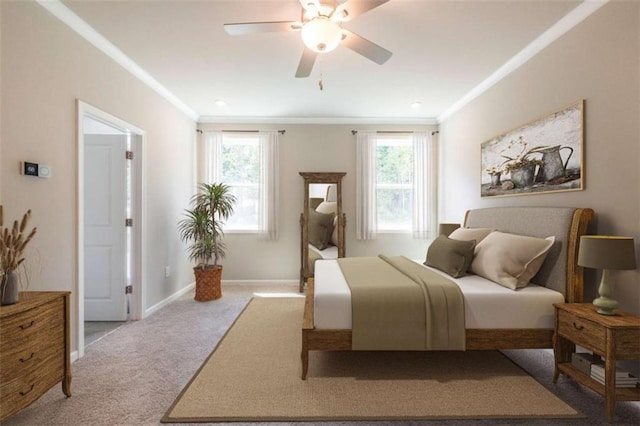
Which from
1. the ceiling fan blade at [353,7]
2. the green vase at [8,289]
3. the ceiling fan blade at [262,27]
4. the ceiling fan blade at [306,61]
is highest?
the ceiling fan blade at [353,7]

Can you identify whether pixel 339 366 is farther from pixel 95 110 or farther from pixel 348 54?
pixel 95 110

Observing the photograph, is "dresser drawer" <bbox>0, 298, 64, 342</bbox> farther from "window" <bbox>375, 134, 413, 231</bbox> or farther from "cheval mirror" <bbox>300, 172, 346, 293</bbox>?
"window" <bbox>375, 134, 413, 231</bbox>

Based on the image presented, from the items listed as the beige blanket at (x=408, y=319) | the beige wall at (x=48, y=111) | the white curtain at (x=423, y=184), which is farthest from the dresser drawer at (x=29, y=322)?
the white curtain at (x=423, y=184)

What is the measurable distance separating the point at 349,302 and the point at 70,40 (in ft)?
10.1

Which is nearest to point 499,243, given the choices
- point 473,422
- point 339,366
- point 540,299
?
point 540,299

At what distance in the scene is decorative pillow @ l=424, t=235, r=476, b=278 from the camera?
2654mm

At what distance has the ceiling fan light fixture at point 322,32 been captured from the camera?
6.18 ft

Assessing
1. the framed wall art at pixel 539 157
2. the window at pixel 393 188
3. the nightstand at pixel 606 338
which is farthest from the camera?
the window at pixel 393 188

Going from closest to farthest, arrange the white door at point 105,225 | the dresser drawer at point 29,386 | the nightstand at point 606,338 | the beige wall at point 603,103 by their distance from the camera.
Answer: the dresser drawer at point 29,386 < the nightstand at point 606,338 < the beige wall at point 603,103 < the white door at point 105,225

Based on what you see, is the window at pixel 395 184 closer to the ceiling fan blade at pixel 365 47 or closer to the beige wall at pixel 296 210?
the beige wall at pixel 296 210

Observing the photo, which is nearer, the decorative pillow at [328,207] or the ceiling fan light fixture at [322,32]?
the ceiling fan light fixture at [322,32]

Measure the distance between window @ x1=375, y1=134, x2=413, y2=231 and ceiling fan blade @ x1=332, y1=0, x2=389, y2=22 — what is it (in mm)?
3143

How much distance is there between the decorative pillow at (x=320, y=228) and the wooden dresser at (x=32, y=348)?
323 cm

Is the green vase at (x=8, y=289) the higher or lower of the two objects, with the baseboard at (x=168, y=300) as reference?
higher
